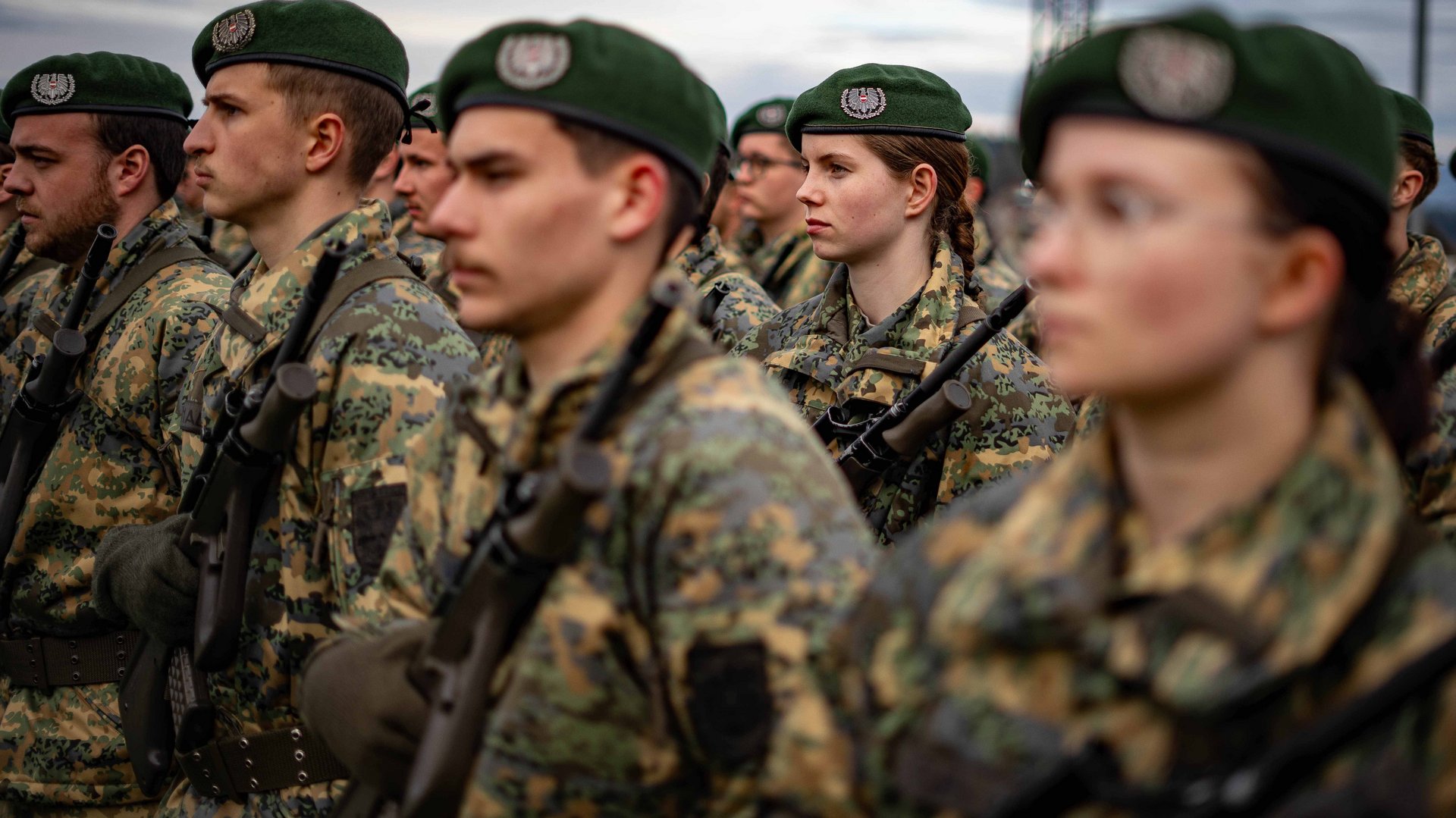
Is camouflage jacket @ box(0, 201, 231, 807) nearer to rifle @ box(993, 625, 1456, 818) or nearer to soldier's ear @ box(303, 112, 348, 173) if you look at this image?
soldier's ear @ box(303, 112, 348, 173)

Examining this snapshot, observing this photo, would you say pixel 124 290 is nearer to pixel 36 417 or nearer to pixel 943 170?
pixel 36 417

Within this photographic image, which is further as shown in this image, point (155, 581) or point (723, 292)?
point (723, 292)

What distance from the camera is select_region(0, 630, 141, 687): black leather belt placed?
14.7ft

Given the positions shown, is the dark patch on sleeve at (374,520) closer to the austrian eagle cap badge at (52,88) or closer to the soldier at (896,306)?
the soldier at (896,306)

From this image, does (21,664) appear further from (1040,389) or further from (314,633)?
(1040,389)

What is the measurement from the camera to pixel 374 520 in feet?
10.3

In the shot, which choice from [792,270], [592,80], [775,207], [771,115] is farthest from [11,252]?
[592,80]

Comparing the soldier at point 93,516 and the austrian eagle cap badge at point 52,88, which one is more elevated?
the austrian eagle cap badge at point 52,88

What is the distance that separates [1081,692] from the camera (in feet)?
5.26

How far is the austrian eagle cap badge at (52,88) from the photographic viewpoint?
532 centimetres

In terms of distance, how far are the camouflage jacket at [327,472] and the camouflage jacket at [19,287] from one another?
3.22 meters

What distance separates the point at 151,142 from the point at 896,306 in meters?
2.86

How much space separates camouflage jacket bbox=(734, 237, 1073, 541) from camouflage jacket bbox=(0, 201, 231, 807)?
1.92 meters

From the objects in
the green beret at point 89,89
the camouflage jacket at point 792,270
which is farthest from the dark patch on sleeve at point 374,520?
the camouflage jacket at point 792,270
